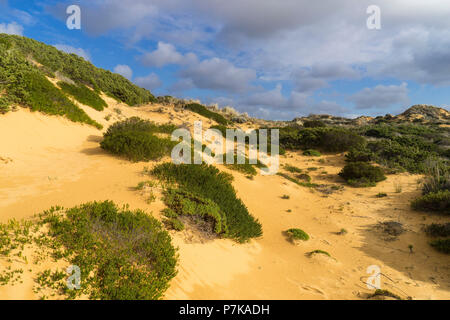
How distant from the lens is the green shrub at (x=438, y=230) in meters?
7.45

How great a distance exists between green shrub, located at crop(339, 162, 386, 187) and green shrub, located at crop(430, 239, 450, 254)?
6.13 meters

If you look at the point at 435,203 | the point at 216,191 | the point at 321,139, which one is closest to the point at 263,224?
the point at 216,191

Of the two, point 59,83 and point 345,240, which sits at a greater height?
point 59,83

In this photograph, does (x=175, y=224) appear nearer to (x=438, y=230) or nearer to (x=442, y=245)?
(x=442, y=245)

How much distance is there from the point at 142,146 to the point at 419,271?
9352 millimetres

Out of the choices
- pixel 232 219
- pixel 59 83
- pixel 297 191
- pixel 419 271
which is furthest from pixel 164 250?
pixel 59 83

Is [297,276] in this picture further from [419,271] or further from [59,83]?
[59,83]

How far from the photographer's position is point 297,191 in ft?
40.6

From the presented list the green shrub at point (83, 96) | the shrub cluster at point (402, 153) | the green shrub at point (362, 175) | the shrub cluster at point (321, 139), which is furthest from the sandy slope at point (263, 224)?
the shrub cluster at point (321, 139)

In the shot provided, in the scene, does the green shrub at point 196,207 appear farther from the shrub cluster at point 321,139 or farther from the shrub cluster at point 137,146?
the shrub cluster at point 321,139

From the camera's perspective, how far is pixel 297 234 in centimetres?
777

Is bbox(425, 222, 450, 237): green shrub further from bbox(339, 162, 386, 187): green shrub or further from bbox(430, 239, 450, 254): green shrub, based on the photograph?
bbox(339, 162, 386, 187): green shrub

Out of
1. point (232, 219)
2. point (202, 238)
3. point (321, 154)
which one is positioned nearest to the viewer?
point (202, 238)

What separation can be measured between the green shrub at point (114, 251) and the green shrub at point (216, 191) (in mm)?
2452
